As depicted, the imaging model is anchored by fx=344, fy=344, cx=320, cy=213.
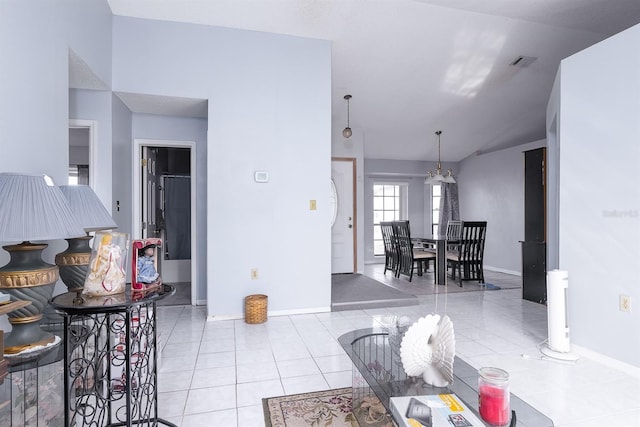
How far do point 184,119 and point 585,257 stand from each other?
443 cm

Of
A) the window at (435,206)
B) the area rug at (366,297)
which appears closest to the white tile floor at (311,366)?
the area rug at (366,297)

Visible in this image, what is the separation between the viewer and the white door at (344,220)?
627 cm

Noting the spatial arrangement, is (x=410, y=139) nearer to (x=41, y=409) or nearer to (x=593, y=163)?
(x=593, y=163)

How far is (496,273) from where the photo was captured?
6.82 metres

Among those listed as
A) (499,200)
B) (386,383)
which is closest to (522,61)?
(499,200)

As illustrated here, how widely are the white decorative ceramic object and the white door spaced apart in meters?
4.67

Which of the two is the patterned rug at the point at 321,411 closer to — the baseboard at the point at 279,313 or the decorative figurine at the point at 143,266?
the decorative figurine at the point at 143,266

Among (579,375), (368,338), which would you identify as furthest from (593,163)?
(368,338)

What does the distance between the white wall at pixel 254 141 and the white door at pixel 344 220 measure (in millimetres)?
2278

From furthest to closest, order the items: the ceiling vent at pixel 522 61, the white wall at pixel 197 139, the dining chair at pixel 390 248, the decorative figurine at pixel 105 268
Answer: the dining chair at pixel 390 248, the ceiling vent at pixel 522 61, the white wall at pixel 197 139, the decorative figurine at pixel 105 268

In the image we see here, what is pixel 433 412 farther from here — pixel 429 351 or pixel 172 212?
pixel 172 212

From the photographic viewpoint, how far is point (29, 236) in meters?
1.22

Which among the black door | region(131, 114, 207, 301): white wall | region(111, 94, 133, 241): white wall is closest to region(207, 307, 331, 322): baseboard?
region(131, 114, 207, 301): white wall

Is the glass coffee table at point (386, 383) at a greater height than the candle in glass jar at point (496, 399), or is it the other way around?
the candle in glass jar at point (496, 399)
